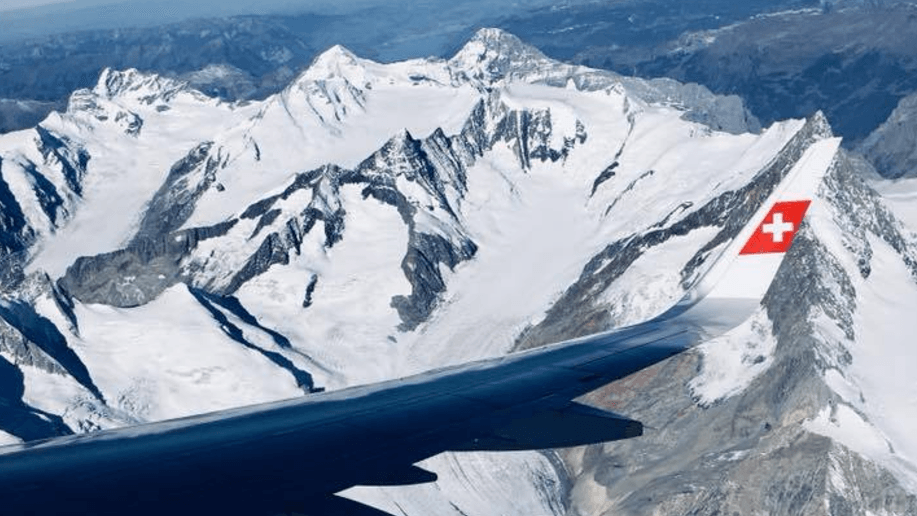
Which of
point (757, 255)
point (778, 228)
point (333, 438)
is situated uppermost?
→ point (778, 228)

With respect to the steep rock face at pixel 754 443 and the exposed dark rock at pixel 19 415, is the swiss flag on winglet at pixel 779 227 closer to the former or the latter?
the steep rock face at pixel 754 443

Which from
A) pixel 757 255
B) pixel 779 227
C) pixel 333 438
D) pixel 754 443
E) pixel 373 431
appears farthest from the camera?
pixel 754 443

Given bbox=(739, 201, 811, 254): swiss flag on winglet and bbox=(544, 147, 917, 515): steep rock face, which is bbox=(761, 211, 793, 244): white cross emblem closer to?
bbox=(739, 201, 811, 254): swiss flag on winglet

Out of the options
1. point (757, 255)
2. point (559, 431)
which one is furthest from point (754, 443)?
point (559, 431)

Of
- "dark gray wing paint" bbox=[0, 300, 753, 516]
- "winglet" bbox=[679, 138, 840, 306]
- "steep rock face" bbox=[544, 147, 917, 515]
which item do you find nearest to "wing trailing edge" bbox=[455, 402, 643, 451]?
"dark gray wing paint" bbox=[0, 300, 753, 516]

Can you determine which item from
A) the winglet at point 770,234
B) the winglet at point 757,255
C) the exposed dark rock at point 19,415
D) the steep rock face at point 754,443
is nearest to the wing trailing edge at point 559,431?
the winglet at point 757,255

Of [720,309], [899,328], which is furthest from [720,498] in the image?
[720,309]

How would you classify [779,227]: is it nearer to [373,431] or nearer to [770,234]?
[770,234]
